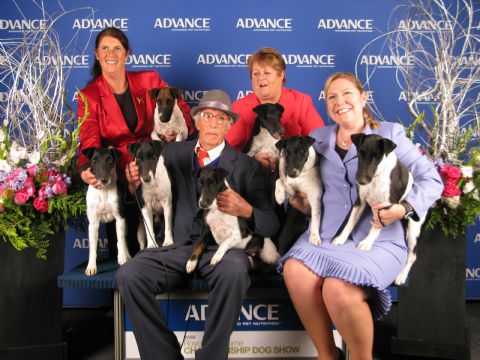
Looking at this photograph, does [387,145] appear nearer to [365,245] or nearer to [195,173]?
[365,245]

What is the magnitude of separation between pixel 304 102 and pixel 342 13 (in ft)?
4.16

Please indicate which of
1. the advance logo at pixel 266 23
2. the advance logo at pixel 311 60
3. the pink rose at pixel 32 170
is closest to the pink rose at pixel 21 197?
the pink rose at pixel 32 170

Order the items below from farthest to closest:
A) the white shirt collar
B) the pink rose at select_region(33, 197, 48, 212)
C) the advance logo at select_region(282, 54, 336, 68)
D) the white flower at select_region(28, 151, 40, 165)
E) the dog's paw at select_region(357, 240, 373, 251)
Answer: the advance logo at select_region(282, 54, 336, 68)
the white flower at select_region(28, 151, 40, 165)
the pink rose at select_region(33, 197, 48, 212)
the white shirt collar
the dog's paw at select_region(357, 240, 373, 251)

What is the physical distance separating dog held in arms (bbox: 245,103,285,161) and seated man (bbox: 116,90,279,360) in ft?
1.02

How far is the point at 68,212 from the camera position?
129 inches

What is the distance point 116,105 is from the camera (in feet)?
11.5

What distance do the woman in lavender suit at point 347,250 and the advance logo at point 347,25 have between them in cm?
182

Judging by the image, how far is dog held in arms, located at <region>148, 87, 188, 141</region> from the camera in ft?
11.4

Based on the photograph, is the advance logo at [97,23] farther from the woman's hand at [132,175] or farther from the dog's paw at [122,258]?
the dog's paw at [122,258]

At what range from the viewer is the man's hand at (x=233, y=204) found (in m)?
2.90

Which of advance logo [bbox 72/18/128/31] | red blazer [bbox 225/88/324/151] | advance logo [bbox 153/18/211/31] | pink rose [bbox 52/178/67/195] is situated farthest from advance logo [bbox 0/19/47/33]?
red blazer [bbox 225/88/324/151]

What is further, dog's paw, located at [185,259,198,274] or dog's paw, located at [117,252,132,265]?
dog's paw, located at [117,252,132,265]

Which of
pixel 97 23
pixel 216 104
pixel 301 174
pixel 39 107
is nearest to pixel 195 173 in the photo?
pixel 216 104

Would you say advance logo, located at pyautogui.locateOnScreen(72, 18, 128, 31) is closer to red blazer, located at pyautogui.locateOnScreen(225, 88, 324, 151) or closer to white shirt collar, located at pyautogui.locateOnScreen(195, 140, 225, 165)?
red blazer, located at pyautogui.locateOnScreen(225, 88, 324, 151)
